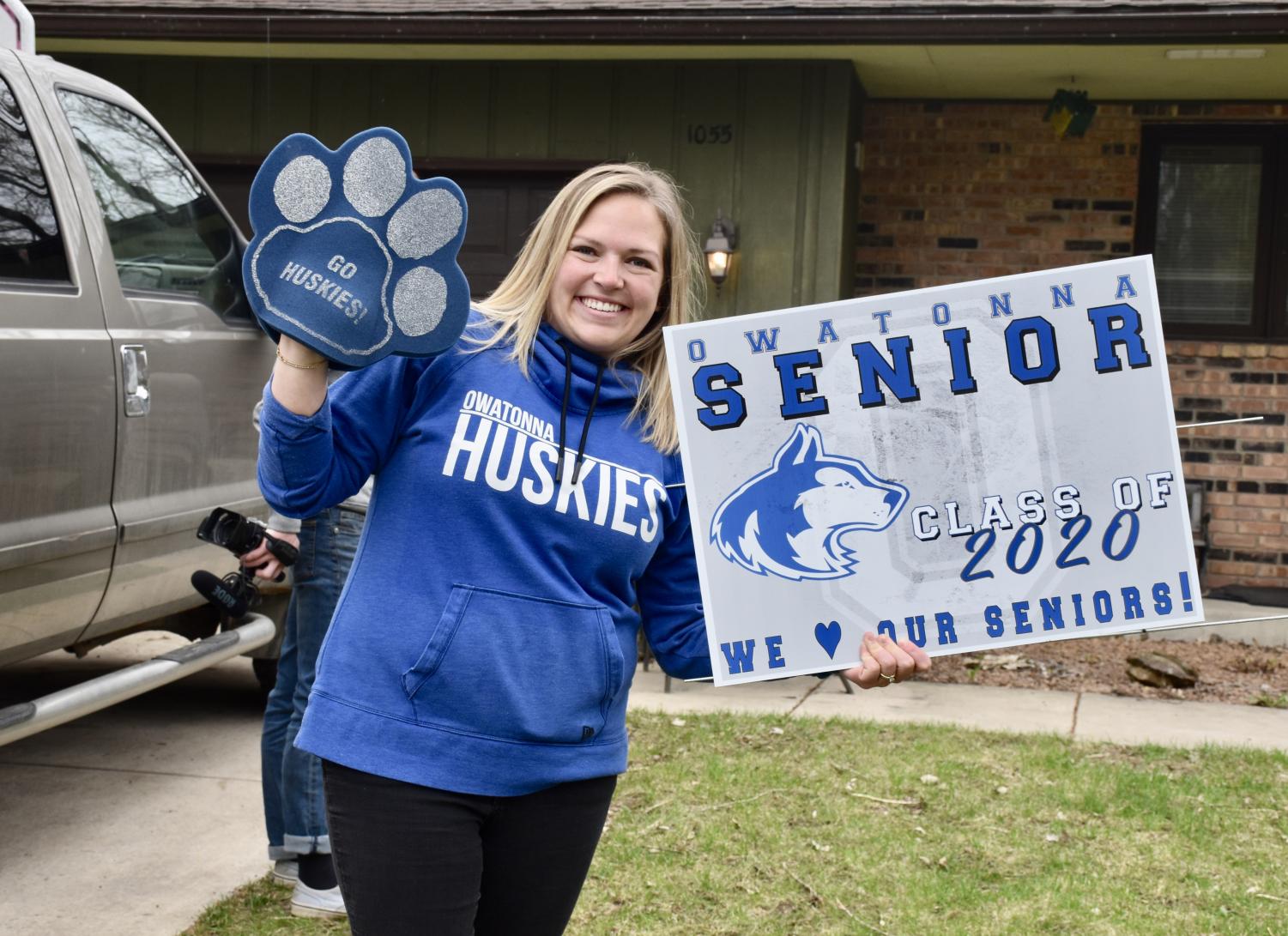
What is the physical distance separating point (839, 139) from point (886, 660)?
630cm

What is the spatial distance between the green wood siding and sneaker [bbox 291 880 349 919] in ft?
16.5

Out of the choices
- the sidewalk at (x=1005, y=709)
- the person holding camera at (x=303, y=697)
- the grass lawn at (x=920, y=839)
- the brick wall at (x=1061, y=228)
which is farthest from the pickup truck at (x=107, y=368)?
the brick wall at (x=1061, y=228)

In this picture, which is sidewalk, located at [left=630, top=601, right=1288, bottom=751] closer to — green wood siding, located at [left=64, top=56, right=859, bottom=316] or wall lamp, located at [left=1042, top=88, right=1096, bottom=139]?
green wood siding, located at [left=64, top=56, right=859, bottom=316]

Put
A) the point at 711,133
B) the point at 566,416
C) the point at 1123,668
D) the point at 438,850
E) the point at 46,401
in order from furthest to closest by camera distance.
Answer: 1. the point at 711,133
2. the point at 1123,668
3. the point at 46,401
4. the point at 566,416
5. the point at 438,850

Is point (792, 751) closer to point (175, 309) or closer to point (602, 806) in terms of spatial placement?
point (175, 309)

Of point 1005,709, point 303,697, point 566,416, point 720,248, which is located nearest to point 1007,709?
point 1005,709

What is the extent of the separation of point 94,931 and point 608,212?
2.53m

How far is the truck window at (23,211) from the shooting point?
11.8 feet

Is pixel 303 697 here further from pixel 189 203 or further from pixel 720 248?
pixel 720 248

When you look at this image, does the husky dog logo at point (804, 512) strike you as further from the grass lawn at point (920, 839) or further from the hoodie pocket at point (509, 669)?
the grass lawn at point (920, 839)

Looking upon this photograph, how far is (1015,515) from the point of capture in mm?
2189

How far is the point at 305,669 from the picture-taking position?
11.7 ft

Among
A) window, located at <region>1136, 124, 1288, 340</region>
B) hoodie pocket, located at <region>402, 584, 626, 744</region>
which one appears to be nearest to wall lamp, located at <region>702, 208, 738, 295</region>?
window, located at <region>1136, 124, 1288, 340</region>

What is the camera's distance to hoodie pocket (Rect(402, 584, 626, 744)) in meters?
1.94
